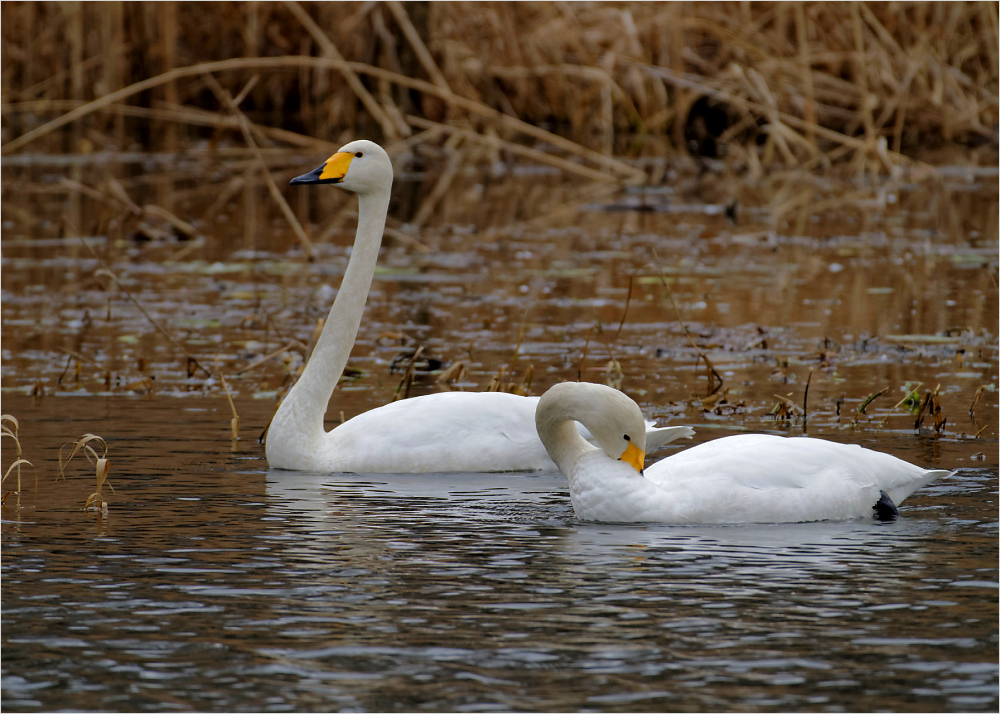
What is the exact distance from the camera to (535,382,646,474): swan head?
6383 millimetres

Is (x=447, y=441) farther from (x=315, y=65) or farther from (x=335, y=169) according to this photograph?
(x=315, y=65)

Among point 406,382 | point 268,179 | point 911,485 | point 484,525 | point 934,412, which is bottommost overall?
point 484,525

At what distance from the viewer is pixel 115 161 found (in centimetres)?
2362

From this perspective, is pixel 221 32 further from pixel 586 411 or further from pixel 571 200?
pixel 586 411

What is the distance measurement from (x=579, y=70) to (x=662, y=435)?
1484 centimetres

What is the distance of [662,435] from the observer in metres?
7.30

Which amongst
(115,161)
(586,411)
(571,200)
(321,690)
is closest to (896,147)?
(571,200)

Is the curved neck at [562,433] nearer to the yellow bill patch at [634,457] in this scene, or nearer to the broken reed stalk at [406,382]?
the yellow bill patch at [634,457]

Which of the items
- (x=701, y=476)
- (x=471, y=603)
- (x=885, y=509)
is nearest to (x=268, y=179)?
(x=701, y=476)

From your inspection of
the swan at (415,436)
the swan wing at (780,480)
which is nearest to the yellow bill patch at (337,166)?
the swan at (415,436)

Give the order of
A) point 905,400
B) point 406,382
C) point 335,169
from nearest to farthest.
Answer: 1. point 335,169
2. point 905,400
3. point 406,382

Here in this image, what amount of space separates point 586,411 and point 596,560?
0.79 meters

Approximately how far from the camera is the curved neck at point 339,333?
7828mm

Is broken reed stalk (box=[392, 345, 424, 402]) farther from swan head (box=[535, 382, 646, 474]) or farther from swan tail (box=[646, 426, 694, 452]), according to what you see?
swan head (box=[535, 382, 646, 474])
